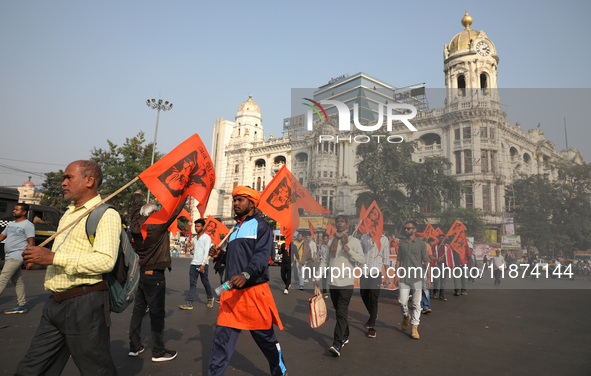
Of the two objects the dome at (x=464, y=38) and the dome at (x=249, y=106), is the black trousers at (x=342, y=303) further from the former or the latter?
the dome at (x=249, y=106)

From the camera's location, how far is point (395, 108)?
49.0 feet

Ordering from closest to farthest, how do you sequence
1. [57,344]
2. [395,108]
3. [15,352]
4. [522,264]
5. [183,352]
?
[57,344], [15,352], [183,352], [395,108], [522,264]

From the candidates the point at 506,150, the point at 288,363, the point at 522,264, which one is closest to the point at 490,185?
the point at 522,264

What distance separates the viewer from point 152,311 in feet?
14.1

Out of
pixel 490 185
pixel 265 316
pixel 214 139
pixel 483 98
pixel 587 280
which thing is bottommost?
pixel 587 280

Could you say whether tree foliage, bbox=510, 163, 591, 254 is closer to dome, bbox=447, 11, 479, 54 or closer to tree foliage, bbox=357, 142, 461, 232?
tree foliage, bbox=357, 142, 461, 232

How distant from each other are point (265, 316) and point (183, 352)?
1.96 meters

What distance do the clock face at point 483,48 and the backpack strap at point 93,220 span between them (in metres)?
36.6

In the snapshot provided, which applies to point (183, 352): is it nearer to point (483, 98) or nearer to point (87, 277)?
point (87, 277)

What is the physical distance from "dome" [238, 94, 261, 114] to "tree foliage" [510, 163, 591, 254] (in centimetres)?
5112

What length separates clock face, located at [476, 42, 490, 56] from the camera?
Result: 31.9m

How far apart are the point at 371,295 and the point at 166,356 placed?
3.53 m

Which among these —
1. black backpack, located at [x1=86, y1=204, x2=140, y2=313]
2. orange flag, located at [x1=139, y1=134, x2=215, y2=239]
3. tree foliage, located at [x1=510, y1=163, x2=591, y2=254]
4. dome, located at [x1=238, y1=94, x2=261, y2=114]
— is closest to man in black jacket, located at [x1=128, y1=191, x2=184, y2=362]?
orange flag, located at [x1=139, y1=134, x2=215, y2=239]

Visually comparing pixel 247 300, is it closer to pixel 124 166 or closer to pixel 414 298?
pixel 414 298
